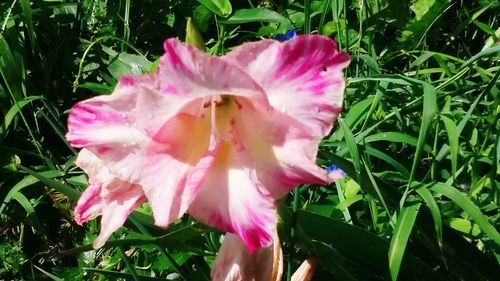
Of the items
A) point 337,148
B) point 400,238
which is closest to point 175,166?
point 400,238

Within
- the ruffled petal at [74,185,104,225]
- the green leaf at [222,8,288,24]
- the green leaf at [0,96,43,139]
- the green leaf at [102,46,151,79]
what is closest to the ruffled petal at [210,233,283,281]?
the ruffled petal at [74,185,104,225]

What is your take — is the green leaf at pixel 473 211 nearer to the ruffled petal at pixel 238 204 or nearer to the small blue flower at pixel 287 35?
the ruffled petal at pixel 238 204

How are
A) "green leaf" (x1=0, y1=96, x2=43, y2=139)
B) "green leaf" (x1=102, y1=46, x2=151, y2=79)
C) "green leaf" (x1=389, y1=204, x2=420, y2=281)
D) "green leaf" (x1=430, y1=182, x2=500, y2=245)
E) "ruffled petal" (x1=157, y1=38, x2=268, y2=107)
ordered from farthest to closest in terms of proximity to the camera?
"green leaf" (x1=102, y1=46, x2=151, y2=79) → "green leaf" (x1=0, y1=96, x2=43, y2=139) → "green leaf" (x1=430, y1=182, x2=500, y2=245) → "green leaf" (x1=389, y1=204, x2=420, y2=281) → "ruffled petal" (x1=157, y1=38, x2=268, y2=107)

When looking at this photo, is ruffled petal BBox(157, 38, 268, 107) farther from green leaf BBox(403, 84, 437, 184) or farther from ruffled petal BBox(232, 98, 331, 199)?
green leaf BBox(403, 84, 437, 184)

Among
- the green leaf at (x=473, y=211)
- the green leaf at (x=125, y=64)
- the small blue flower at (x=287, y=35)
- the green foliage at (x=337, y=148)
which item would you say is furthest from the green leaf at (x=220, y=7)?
the green leaf at (x=473, y=211)

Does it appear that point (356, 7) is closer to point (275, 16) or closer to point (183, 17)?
point (275, 16)

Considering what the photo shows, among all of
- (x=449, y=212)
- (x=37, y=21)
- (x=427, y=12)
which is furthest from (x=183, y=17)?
(x=449, y=212)

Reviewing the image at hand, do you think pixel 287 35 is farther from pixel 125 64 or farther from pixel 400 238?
pixel 400 238
